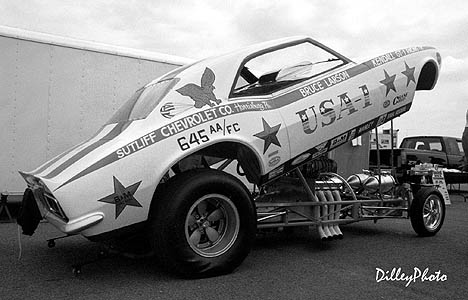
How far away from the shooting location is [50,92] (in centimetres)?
664

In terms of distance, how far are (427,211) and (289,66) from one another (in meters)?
2.77

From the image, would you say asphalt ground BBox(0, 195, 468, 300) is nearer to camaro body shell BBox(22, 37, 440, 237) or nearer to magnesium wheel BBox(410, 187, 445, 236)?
magnesium wheel BBox(410, 187, 445, 236)

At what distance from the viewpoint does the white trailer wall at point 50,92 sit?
6375 mm

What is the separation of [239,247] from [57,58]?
4487 mm

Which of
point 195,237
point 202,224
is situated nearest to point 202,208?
point 202,224

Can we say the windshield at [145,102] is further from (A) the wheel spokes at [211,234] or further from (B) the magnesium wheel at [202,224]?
(A) the wheel spokes at [211,234]

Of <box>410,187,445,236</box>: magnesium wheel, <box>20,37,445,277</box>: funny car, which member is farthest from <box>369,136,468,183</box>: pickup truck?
<box>20,37,445,277</box>: funny car

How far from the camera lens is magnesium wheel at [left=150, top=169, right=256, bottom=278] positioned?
3520 millimetres

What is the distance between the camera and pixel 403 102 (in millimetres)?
5410

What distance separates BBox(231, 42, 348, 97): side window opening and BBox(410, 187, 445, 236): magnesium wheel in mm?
2186

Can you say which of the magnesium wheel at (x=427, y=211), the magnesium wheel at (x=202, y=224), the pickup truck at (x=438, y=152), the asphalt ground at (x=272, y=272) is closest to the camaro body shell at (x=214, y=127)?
the magnesium wheel at (x=202, y=224)

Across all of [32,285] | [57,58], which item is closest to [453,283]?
[32,285]

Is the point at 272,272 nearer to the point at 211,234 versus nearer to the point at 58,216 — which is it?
the point at 211,234

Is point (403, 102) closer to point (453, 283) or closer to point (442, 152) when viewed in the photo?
point (453, 283)
